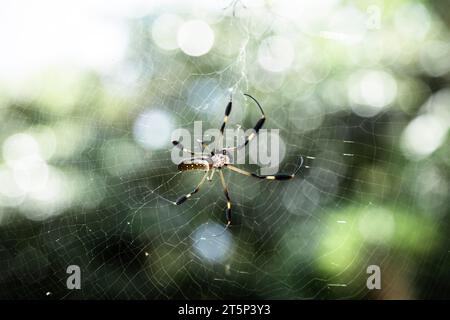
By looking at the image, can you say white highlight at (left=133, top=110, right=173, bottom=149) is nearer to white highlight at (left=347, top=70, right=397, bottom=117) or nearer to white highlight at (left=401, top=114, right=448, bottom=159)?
white highlight at (left=347, top=70, right=397, bottom=117)

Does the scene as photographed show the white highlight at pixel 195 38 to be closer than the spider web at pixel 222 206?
No

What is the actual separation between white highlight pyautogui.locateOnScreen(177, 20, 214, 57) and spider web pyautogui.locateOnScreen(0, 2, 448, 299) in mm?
341

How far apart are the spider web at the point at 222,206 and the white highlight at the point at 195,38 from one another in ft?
1.12

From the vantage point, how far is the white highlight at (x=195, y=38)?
32.3 feet

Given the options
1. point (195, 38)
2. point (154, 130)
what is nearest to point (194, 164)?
point (154, 130)

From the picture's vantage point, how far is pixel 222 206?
833cm

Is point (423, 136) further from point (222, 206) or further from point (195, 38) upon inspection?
point (195, 38)

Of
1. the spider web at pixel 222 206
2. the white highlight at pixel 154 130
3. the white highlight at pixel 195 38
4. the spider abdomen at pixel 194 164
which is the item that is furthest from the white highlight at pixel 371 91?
the spider abdomen at pixel 194 164

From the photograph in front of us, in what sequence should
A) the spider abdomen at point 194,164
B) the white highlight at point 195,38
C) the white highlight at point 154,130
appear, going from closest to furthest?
the spider abdomen at point 194,164 < the white highlight at point 154,130 < the white highlight at point 195,38

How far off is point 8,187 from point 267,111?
23.4ft

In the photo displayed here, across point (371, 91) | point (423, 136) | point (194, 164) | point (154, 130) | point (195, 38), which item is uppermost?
point (195, 38)

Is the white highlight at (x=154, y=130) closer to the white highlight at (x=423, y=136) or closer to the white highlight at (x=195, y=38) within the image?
the white highlight at (x=195, y=38)

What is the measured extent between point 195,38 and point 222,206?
428cm

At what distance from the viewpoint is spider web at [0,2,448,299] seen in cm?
802
